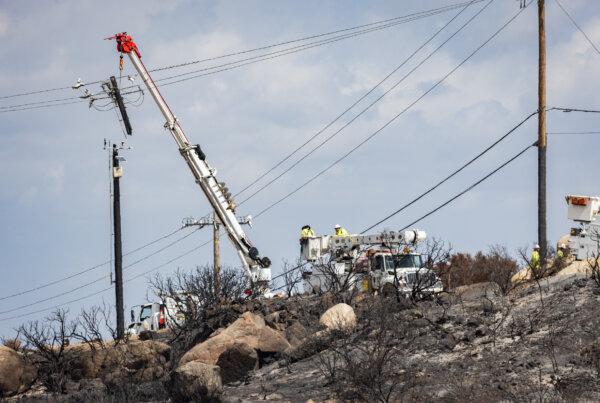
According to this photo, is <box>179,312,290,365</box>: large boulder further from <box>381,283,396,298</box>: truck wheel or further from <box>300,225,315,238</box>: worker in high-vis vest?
<box>300,225,315,238</box>: worker in high-vis vest

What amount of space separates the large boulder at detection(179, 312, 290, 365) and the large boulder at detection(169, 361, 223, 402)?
356cm

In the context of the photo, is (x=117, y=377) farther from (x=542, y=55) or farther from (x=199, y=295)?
(x=542, y=55)

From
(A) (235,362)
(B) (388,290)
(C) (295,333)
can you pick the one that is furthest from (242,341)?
(B) (388,290)

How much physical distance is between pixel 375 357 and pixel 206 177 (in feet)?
68.0

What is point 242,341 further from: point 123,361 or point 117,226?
point 117,226

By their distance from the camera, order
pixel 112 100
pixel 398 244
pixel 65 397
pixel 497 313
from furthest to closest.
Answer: pixel 112 100, pixel 398 244, pixel 65 397, pixel 497 313

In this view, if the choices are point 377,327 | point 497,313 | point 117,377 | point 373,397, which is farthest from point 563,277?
point 117,377

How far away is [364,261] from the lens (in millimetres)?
35125

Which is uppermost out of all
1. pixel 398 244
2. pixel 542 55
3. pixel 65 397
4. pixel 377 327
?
pixel 542 55

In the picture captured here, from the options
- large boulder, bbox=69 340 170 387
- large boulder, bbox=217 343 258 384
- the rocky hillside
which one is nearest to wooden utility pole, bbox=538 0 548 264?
the rocky hillside

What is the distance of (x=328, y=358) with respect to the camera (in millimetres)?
22188

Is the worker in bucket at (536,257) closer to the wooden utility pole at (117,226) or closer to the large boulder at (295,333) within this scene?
the large boulder at (295,333)

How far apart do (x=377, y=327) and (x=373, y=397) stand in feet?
15.6

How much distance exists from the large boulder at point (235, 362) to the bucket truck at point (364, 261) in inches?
280
